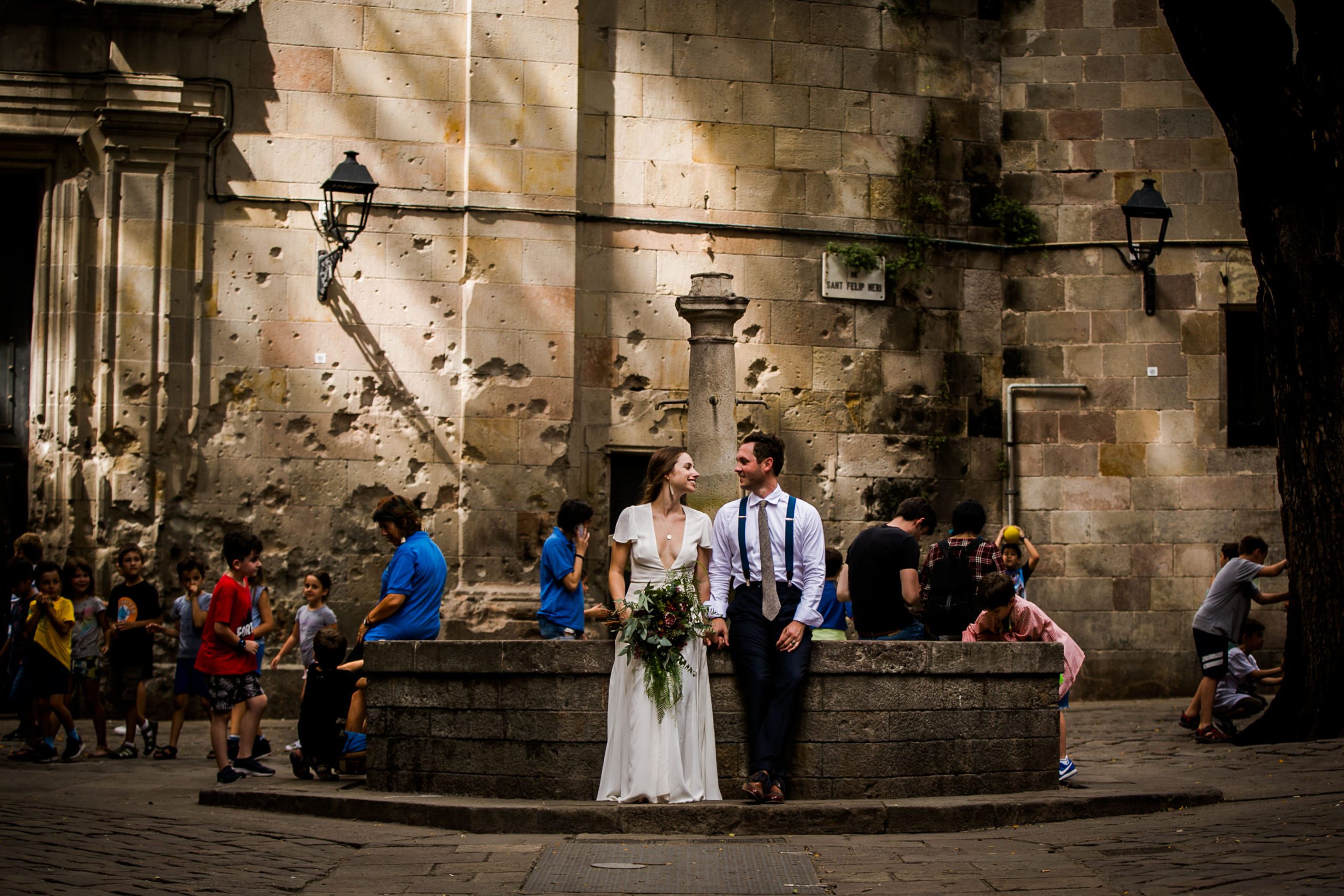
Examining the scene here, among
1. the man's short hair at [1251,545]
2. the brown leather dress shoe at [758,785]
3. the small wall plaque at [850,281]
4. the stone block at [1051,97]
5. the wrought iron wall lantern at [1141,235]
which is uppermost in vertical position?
the stone block at [1051,97]

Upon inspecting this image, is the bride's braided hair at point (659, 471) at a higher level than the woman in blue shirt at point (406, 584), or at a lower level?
higher

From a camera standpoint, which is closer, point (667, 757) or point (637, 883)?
point (637, 883)

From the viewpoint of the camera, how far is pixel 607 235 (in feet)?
45.6

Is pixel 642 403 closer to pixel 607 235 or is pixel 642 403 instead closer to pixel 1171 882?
pixel 607 235

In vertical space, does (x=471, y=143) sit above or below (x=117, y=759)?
above

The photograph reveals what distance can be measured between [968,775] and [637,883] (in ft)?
8.38

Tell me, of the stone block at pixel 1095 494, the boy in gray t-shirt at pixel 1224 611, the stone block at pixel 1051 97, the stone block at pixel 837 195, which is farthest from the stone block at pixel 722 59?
the boy in gray t-shirt at pixel 1224 611

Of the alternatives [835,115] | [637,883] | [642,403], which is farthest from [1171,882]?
[835,115]

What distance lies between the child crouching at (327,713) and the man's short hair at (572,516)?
150cm

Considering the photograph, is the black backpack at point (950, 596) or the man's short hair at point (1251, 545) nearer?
the black backpack at point (950, 596)

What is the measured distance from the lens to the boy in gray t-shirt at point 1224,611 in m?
10.8

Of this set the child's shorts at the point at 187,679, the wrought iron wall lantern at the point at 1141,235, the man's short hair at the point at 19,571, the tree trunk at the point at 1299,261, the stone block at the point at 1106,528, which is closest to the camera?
the tree trunk at the point at 1299,261

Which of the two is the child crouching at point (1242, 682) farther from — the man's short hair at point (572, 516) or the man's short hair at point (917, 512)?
the man's short hair at point (572, 516)

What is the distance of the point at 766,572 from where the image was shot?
24.1ft
